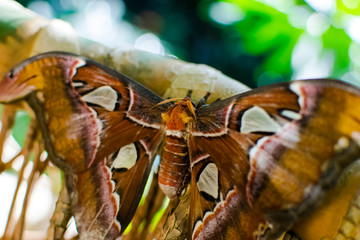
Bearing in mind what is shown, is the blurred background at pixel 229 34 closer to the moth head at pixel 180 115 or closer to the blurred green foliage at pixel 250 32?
the blurred green foliage at pixel 250 32

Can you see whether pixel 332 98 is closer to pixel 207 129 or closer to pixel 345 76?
pixel 207 129

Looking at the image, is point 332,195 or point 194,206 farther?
point 194,206

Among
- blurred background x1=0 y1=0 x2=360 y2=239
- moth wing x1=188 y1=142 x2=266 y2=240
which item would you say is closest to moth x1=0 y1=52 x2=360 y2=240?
moth wing x1=188 y1=142 x2=266 y2=240

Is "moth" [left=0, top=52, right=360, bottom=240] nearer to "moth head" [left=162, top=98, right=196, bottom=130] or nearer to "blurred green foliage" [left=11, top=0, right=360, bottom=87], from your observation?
"moth head" [left=162, top=98, right=196, bottom=130]

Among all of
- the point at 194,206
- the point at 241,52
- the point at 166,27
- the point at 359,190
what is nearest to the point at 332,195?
the point at 359,190

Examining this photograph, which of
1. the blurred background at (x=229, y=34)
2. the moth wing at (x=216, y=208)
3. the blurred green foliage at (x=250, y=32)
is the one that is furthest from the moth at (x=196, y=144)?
the blurred green foliage at (x=250, y=32)

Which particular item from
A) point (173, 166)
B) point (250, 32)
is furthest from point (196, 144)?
point (250, 32)
